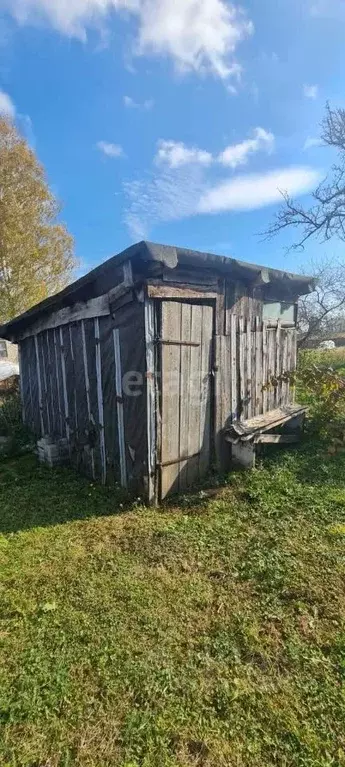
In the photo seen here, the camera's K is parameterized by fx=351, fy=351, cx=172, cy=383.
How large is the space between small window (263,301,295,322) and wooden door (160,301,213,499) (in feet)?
4.58

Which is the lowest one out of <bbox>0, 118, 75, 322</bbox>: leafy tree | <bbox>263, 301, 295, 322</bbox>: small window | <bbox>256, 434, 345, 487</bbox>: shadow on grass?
<bbox>256, 434, 345, 487</bbox>: shadow on grass

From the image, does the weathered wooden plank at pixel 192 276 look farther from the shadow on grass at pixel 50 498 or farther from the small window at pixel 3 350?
the small window at pixel 3 350

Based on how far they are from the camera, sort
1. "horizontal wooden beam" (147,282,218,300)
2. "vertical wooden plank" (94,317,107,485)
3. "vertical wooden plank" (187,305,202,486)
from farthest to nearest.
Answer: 1. "vertical wooden plank" (94,317,107,485)
2. "vertical wooden plank" (187,305,202,486)
3. "horizontal wooden beam" (147,282,218,300)

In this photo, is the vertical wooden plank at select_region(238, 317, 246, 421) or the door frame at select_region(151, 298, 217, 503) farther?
the vertical wooden plank at select_region(238, 317, 246, 421)

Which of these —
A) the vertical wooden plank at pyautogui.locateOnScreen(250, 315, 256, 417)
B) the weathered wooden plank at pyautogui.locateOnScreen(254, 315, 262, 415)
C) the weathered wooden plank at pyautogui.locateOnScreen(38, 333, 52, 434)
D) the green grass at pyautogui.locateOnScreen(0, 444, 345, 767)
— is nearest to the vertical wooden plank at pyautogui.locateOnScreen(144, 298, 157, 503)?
the green grass at pyautogui.locateOnScreen(0, 444, 345, 767)

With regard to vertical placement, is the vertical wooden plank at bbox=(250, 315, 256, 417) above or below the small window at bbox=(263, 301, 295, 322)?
below

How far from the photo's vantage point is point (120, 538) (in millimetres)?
3191

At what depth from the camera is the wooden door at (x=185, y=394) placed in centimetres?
370

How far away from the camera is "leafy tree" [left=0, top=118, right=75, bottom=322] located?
41.9ft

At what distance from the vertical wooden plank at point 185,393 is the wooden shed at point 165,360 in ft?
0.04

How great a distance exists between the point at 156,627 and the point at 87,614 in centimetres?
46

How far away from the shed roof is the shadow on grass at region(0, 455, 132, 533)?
2.42 m

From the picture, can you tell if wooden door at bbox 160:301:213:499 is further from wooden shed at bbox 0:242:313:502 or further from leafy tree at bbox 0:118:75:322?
leafy tree at bbox 0:118:75:322

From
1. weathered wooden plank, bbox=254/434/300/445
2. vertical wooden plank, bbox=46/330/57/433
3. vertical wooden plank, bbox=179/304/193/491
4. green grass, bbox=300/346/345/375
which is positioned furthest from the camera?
green grass, bbox=300/346/345/375
